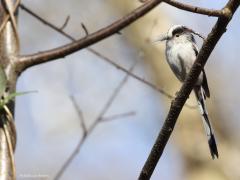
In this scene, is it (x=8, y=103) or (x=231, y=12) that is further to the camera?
(x=8, y=103)

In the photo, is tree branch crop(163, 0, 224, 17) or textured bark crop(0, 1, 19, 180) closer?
tree branch crop(163, 0, 224, 17)

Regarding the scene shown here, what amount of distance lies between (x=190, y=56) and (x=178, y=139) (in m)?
2.61

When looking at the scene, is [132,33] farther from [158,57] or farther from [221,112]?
[221,112]

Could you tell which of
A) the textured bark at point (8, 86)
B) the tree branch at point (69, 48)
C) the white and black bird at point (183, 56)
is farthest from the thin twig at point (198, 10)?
the white and black bird at point (183, 56)

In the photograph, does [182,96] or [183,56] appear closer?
[182,96]

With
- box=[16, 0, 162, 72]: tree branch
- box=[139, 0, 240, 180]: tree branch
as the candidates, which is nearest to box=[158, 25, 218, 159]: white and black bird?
box=[16, 0, 162, 72]: tree branch

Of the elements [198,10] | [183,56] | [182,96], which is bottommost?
[183,56]

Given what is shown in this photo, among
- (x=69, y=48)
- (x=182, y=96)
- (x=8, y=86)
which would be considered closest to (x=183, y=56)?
(x=69, y=48)

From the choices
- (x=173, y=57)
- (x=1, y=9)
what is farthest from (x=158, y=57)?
(x=1, y=9)

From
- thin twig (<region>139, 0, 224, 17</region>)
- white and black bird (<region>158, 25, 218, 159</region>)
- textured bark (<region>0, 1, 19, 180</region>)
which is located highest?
thin twig (<region>139, 0, 224, 17</region>)

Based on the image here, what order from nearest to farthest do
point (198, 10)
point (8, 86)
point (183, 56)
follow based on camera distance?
point (198, 10) → point (8, 86) → point (183, 56)

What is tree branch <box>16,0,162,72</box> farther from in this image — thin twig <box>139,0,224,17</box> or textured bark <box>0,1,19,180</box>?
thin twig <box>139,0,224,17</box>

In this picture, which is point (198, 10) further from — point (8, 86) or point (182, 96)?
point (8, 86)

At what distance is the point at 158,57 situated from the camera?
5527 millimetres
